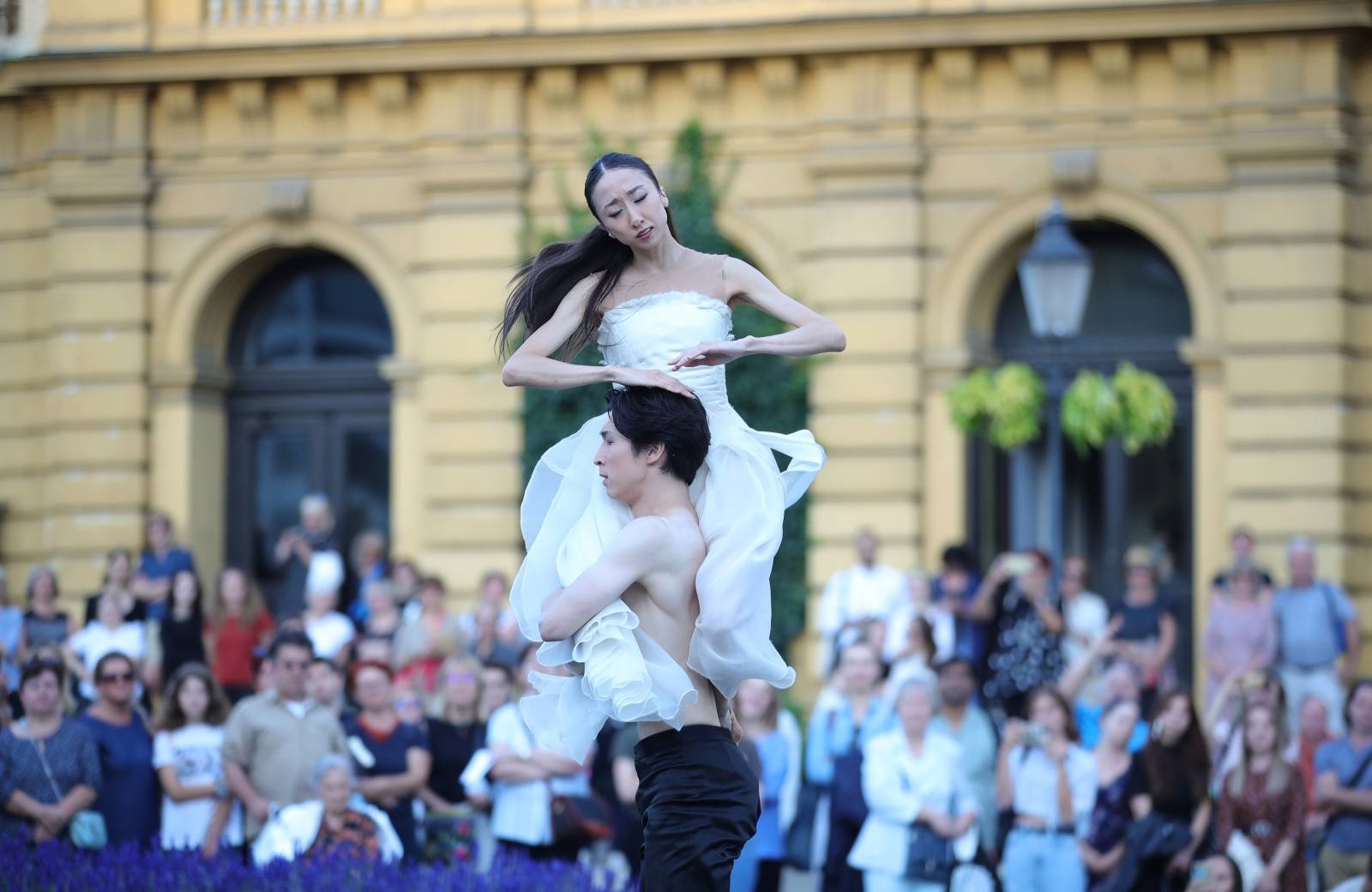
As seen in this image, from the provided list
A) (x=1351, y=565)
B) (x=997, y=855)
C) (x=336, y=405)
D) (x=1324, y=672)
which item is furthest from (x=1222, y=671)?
(x=336, y=405)

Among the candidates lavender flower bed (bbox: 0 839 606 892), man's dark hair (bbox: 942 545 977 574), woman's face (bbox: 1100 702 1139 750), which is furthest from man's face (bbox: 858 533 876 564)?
lavender flower bed (bbox: 0 839 606 892)

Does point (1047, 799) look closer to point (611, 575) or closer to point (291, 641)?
point (291, 641)

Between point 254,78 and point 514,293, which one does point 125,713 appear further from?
point 254,78

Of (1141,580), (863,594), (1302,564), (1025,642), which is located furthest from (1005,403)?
(1302,564)

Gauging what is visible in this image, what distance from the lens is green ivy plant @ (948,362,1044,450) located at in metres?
16.6

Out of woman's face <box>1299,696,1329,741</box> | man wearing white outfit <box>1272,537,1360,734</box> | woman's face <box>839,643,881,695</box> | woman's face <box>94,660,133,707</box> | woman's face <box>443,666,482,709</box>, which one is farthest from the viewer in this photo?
man wearing white outfit <box>1272,537,1360,734</box>

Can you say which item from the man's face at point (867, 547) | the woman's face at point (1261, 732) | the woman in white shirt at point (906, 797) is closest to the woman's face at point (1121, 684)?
the woman's face at point (1261, 732)

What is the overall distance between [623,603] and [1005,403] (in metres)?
10.2

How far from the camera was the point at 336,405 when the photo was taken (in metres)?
21.5

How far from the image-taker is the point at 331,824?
10508mm

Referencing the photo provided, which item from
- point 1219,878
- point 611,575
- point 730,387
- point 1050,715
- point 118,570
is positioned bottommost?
point 1219,878

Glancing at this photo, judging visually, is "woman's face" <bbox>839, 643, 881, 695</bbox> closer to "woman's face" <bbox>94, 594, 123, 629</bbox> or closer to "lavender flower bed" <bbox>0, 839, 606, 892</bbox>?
"lavender flower bed" <bbox>0, 839, 606, 892</bbox>

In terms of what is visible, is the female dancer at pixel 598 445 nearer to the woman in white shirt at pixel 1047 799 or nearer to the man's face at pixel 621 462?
the man's face at pixel 621 462

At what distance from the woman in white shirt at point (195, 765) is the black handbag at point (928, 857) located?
3.35 meters
